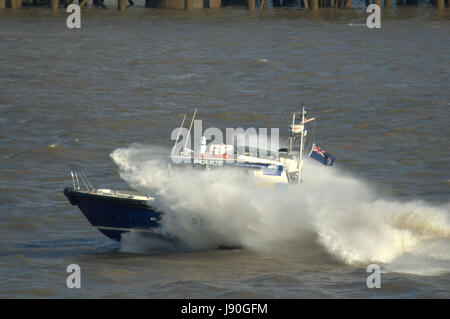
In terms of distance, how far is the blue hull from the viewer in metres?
18.9

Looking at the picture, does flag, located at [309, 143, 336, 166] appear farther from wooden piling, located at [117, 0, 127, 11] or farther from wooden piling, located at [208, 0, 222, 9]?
wooden piling, located at [208, 0, 222, 9]

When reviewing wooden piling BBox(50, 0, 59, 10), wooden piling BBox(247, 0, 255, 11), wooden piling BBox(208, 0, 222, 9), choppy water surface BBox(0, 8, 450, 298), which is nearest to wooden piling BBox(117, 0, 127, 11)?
choppy water surface BBox(0, 8, 450, 298)

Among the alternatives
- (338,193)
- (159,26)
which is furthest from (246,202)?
(159,26)

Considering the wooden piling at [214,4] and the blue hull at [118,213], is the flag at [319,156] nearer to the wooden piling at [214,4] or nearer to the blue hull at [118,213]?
the blue hull at [118,213]

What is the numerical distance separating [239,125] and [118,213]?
14.6 meters

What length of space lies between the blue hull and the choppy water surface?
513 mm

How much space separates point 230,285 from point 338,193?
461 centimetres

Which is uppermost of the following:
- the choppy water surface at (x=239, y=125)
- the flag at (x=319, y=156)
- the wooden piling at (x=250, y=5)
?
the wooden piling at (x=250, y=5)

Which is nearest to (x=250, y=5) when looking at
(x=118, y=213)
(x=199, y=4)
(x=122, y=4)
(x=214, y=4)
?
(x=214, y=4)

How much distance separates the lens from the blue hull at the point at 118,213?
18.9 metres

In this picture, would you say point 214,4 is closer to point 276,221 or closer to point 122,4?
point 122,4

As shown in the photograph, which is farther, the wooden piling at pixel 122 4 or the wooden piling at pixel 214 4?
the wooden piling at pixel 214 4

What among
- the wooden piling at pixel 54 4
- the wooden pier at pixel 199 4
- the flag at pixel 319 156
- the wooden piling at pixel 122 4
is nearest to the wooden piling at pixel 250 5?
the wooden pier at pixel 199 4

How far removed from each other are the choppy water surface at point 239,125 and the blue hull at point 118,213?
1.68 feet
